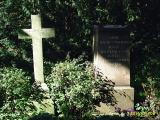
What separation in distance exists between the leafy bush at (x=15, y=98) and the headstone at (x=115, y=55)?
2545 millimetres

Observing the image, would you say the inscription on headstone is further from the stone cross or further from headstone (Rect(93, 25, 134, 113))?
the stone cross

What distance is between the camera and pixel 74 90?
26.7ft

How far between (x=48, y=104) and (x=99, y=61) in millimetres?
1773

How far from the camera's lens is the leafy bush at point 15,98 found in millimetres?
7719

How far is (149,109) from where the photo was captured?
383 inches

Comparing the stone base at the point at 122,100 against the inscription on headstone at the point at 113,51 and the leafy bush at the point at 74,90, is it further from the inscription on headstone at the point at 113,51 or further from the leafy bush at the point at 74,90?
the leafy bush at the point at 74,90

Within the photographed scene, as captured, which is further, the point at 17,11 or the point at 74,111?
the point at 17,11

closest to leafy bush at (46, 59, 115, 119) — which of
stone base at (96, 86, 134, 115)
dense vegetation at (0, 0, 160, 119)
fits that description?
stone base at (96, 86, 134, 115)

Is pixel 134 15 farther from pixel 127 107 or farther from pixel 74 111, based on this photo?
pixel 74 111

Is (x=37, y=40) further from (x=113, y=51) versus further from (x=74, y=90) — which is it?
(x=74, y=90)

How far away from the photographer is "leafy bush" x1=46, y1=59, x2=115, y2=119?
818 centimetres

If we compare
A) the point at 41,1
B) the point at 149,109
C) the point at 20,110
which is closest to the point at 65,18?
the point at 41,1

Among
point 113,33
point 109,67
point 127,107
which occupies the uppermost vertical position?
point 113,33

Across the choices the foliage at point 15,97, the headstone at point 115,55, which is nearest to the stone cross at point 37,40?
the headstone at point 115,55
